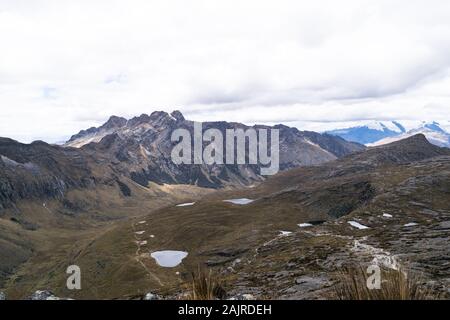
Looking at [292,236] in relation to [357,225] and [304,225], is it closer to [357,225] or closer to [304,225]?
[357,225]

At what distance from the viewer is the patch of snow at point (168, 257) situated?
133137mm

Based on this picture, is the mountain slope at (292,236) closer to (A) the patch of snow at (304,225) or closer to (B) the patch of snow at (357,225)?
(A) the patch of snow at (304,225)

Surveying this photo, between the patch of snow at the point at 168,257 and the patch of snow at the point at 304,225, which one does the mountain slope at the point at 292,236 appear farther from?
the patch of snow at the point at 168,257

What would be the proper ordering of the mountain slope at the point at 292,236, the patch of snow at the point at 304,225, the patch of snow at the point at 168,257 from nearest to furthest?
the mountain slope at the point at 292,236, the patch of snow at the point at 168,257, the patch of snow at the point at 304,225

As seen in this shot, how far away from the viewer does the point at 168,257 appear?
141 meters

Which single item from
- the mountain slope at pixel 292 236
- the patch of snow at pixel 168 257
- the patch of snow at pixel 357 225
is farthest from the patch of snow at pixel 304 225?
the patch of snow at pixel 168 257

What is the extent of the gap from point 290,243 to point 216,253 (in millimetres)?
37891

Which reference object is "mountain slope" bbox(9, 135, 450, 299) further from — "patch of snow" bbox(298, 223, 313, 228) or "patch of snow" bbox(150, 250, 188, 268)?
"patch of snow" bbox(150, 250, 188, 268)

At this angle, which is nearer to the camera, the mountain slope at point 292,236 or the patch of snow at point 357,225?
the mountain slope at point 292,236

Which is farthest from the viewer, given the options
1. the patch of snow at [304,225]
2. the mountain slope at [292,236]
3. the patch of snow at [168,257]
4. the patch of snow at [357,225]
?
the patch of snow at [304,225]

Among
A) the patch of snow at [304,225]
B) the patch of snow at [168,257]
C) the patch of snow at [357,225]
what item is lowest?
the patch of snow at [168,257]

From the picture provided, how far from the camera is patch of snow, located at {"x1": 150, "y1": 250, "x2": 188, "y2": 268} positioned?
133137 mm

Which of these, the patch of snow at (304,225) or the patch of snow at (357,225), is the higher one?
the patch of snow at (304,225)
